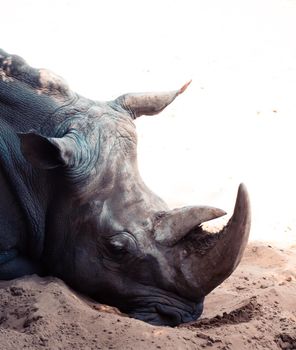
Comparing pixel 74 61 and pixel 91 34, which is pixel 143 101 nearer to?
pixel 74 61

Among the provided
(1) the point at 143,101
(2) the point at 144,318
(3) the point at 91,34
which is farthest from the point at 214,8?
(2) the point at 144,318

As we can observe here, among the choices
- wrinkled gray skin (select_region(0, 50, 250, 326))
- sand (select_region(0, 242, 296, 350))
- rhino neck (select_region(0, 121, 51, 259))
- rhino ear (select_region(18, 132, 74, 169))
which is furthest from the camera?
rhino neck (select_region(0, 121, 51, 259))

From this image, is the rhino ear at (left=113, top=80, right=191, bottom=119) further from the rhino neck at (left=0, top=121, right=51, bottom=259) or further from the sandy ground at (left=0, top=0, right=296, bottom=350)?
the sandy ground at (left=0, top=0, right=296, bottom=350)

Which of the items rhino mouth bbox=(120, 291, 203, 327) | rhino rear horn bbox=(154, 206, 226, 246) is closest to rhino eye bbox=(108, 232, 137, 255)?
rhino rear horn bbox=(154, 206, 226, 246)

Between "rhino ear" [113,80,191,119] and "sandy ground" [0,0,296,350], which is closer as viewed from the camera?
"sandy ground" [0,0,296,350]

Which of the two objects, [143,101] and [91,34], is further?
[91,34]

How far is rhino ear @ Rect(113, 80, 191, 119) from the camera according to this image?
16.5 feet

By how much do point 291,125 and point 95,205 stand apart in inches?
203

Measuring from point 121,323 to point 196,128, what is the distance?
17.6 ft

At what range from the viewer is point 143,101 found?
511cm

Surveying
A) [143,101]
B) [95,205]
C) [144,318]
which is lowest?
[144,318]

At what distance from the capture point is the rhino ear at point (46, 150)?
4.36 m

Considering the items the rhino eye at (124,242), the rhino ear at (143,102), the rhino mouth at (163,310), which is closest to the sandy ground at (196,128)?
the rhino mouth at (163,310)

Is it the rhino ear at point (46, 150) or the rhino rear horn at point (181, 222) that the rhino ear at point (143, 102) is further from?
the rhino rear horn at point (181, 222)
